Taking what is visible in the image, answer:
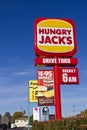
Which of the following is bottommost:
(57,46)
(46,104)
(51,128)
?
(51,128)

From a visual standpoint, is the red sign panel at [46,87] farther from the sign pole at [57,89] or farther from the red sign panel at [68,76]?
the red sign panel at [68,76]

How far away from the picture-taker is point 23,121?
169875 millimetres

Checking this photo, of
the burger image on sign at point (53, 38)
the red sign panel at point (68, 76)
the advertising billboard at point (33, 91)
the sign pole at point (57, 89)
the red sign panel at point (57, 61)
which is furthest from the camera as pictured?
the advertising billboard at point (33, 91)

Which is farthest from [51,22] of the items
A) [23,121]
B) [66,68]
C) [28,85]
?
[23,121]

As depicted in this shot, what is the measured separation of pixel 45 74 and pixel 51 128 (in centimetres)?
968

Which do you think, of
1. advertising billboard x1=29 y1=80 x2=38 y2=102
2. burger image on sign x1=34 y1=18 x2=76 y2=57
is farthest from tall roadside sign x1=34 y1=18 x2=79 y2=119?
advertising billboard x1=29 y1=80 x2=38 y2=102

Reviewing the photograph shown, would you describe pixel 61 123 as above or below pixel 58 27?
below

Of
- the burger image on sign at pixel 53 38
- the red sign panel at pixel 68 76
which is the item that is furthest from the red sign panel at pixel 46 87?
the burger image on sign at pixel 53 38

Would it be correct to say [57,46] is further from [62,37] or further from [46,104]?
[46,104]

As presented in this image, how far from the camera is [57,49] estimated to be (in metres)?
30.7

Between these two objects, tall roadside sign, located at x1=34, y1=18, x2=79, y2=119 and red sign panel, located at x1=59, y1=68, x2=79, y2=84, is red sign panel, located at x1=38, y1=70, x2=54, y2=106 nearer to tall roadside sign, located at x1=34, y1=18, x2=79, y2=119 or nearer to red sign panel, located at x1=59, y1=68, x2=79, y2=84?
tall roadside sign, located at x1=34, y1=18, x2=79, y2=119

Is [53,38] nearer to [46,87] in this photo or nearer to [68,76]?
[68,76]

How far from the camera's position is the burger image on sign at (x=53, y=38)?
3041 cm

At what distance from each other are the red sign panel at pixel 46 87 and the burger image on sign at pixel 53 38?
1.80m
